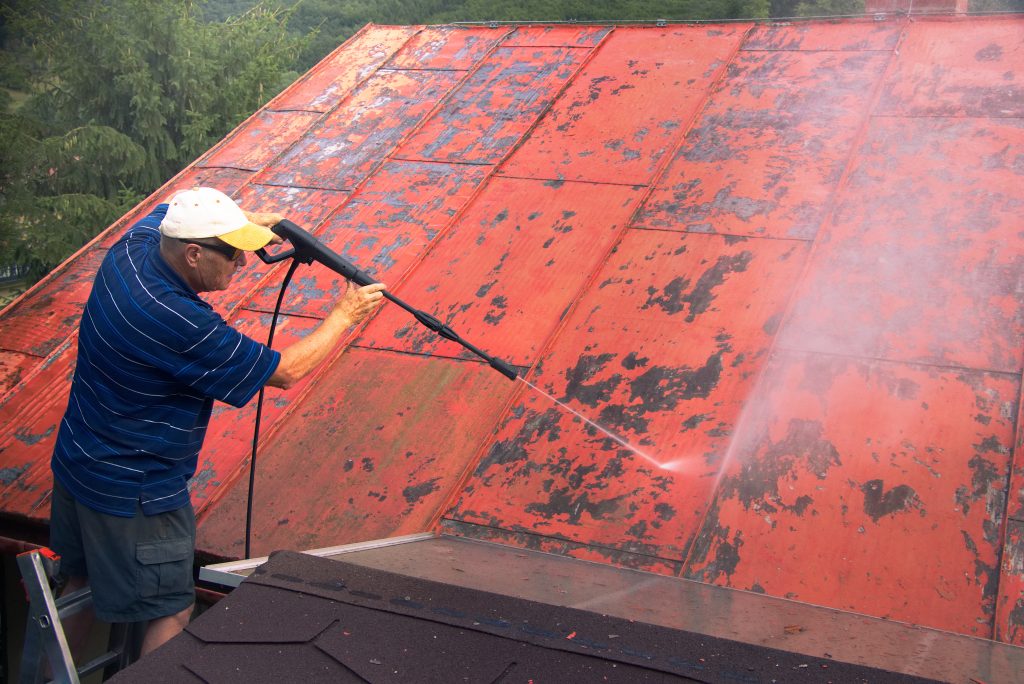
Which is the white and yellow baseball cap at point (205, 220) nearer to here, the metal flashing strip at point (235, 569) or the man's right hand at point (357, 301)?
the man's right hand at point (357, 301)

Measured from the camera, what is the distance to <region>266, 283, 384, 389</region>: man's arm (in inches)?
107

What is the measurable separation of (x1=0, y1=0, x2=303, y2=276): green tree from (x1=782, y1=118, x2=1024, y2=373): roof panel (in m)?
7.05

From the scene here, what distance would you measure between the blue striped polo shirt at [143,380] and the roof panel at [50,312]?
2389mm

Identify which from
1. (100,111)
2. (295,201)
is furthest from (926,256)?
(100,111)

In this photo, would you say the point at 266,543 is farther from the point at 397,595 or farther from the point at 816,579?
the point at 816,579

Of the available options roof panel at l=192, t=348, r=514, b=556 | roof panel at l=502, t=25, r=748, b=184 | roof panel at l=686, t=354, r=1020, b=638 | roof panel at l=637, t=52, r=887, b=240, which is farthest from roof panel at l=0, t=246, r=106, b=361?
roof panel at l=686, t=354, r=1020, b=638

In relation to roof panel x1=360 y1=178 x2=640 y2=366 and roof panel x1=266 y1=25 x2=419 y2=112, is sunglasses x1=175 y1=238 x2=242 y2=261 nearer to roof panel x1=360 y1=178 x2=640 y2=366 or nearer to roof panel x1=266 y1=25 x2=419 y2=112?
roof panel x1=360 y1=178 x2=640 y2=366

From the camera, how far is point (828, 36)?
216 inches

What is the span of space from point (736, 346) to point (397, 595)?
6.28 feet

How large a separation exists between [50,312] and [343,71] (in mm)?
2679

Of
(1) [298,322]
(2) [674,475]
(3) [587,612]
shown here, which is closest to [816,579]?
(2) [674,475]

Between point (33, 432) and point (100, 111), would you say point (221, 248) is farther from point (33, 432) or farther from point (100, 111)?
point (100, 111)

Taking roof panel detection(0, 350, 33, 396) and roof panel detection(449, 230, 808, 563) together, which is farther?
roof panel detection(0, 350, 33, 396)

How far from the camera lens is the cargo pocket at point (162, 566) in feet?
8.70
